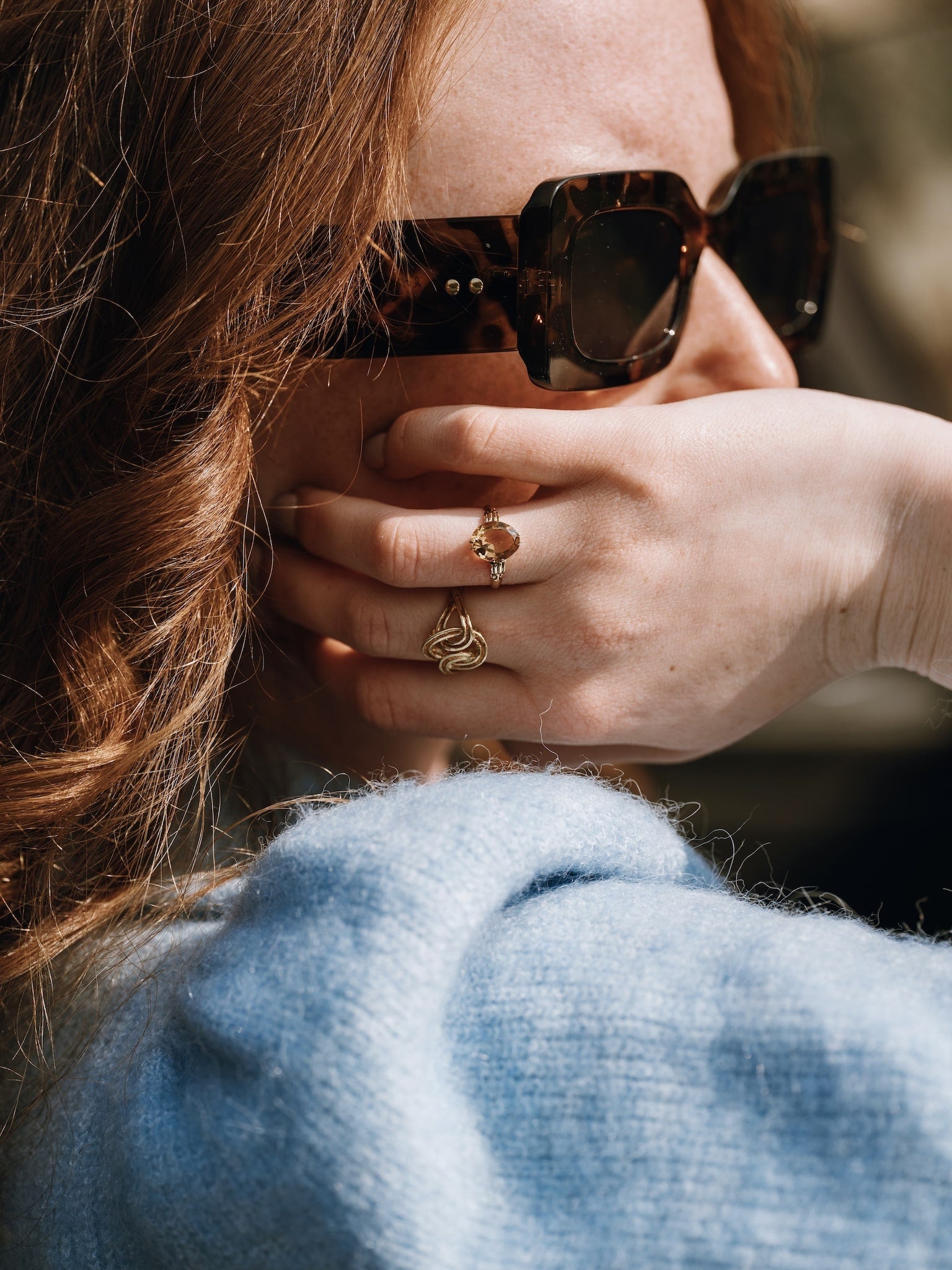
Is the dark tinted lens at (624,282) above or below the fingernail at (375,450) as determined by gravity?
above

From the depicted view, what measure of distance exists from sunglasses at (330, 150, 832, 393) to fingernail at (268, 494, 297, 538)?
8.3 inches

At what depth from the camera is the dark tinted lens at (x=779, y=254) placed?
4.39ft

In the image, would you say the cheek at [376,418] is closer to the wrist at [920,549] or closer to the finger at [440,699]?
the finger at [440,699]

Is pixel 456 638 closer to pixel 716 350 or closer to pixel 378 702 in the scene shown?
pixel 378 702

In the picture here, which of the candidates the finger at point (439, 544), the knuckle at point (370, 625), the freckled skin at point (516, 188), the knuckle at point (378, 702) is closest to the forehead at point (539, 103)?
the freckled skin at point (516, 188)

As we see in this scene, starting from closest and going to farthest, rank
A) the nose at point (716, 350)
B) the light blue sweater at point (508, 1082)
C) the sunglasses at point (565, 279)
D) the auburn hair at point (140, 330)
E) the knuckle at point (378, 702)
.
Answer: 1. the light blue sweater at point (508, 1082)
2. the auburn hair at point (140, 330)
3. the sunglasses at point (565, 279)
4. the knuckle at point (378, 702)
5. the nose at point (716, 350)

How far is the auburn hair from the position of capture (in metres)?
0.93

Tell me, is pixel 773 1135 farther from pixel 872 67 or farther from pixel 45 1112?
pixel 872 67

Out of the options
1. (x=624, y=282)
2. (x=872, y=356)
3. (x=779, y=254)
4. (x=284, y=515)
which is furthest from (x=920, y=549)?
(x=872, y=356)

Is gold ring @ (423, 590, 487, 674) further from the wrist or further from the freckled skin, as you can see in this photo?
the wrist

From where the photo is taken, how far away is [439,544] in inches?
41.3

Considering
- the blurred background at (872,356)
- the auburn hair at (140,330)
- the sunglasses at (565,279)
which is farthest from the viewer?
the blurred background at (872,356)

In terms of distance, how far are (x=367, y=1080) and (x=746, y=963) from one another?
0.27m

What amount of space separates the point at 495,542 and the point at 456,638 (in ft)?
0.41
